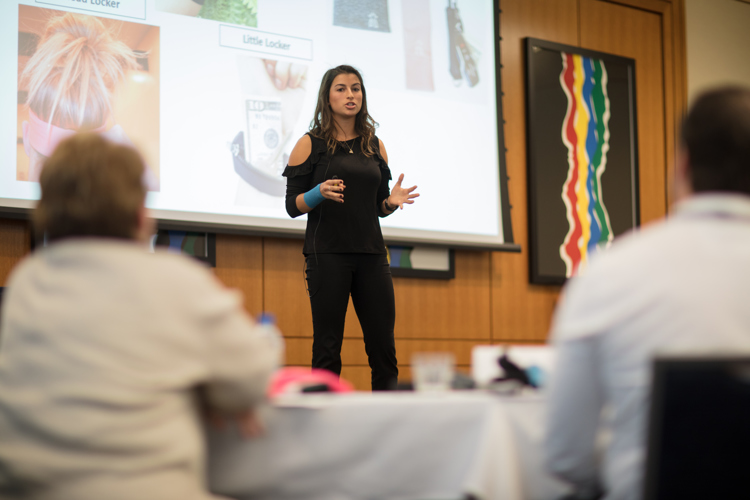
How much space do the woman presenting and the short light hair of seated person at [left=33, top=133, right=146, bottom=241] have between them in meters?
1.53

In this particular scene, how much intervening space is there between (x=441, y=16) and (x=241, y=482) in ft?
12.1

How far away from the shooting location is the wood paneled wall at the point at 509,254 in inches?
146

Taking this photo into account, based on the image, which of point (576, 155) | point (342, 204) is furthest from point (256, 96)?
point (576, 155)

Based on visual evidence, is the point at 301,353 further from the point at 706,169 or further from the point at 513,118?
the point at 706,169

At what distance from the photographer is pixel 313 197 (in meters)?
2.57

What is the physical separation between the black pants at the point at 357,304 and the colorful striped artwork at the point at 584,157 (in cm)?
234

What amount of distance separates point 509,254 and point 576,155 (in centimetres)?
89

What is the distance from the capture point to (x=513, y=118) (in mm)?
4566

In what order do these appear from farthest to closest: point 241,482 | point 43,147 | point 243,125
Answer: point 243,125 < point 43,147 < point 241,482

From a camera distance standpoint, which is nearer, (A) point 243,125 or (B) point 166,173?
(B) point 166,173

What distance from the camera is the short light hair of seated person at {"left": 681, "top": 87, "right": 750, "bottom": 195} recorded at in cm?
91

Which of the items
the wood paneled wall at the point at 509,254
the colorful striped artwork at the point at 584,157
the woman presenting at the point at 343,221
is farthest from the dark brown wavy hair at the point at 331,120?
the colorful striped artwork at the point at 584,157

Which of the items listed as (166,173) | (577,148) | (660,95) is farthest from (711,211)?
(660,95)

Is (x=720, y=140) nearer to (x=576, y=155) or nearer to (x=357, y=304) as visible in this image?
(x=357, y=304)
